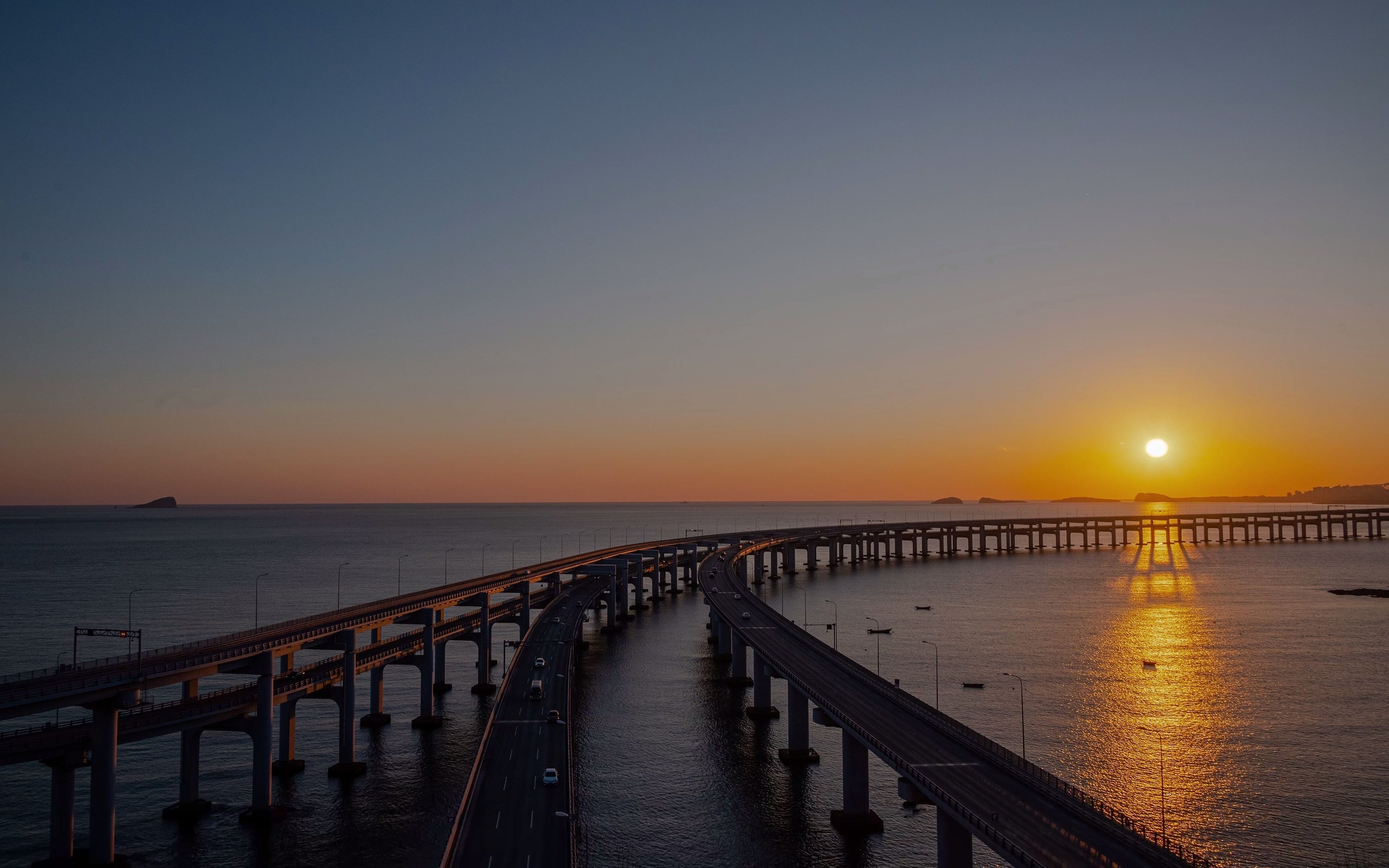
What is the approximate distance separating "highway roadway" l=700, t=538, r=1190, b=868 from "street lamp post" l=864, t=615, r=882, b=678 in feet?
92.9

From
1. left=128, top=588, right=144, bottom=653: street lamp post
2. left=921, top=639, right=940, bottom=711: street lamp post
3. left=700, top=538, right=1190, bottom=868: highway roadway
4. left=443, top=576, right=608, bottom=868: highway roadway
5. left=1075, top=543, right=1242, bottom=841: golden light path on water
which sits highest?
left=700, top=538, right=1190, bottom=868: highway roadway

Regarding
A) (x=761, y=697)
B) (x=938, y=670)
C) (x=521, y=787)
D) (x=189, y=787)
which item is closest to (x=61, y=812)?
(x=189, y=787)

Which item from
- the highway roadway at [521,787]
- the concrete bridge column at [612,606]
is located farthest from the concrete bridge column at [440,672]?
the concrete bridge column at [612,606]

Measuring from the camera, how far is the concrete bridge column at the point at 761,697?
7988 centimetres

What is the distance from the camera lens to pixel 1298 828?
52.7m

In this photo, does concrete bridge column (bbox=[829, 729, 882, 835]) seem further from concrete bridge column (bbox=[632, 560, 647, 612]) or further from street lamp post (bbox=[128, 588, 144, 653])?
concrete bridge column (bbox=[632, 560, 647, 612])

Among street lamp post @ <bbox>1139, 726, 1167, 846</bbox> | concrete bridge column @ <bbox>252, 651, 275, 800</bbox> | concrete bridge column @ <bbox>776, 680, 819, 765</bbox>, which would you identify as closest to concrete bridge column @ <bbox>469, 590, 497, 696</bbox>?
concrete bridge column @ <bbox>252, 651, 275, 800</bbox>

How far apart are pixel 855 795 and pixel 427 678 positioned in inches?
1717

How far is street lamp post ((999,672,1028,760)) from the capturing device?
63281mm

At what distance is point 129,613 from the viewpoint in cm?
12719

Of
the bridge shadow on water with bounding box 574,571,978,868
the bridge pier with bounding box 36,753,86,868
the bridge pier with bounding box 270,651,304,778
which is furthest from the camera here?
the bridge pier with bounding box 270,651,304,778

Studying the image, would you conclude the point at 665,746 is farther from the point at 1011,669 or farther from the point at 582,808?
the point at 1011,669

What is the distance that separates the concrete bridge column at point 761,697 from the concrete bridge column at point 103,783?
159ft

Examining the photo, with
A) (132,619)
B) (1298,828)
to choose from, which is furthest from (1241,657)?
(132,619)
